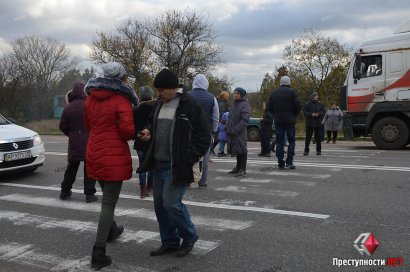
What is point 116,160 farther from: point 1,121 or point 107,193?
point 1,121

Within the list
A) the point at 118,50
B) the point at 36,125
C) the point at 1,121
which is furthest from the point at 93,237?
the point at 118,50

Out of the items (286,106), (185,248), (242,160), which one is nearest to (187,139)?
(185,248)

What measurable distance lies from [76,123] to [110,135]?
2.75 m

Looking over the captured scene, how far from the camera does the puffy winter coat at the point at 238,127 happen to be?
836 centimetres

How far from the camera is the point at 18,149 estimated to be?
8602 mm

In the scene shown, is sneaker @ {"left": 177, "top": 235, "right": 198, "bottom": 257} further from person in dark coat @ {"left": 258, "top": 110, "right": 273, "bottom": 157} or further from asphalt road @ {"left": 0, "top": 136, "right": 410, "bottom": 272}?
person in dark coat @ {"left": 258, "top": 110, "right": 273, "bottom": 157}

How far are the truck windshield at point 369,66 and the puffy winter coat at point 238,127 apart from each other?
22.5 ft

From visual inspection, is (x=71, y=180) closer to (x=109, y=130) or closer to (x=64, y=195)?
(x=64, y=195)

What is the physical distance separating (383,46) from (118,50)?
110 ft

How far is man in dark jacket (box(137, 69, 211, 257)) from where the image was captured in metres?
4.02

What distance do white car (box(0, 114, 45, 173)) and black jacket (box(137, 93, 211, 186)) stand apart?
5.42 metres

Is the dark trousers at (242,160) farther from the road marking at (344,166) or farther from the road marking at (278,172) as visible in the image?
the road marking at (344,166)

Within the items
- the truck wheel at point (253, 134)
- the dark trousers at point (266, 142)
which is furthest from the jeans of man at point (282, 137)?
the truck wheel at point (253, 134)

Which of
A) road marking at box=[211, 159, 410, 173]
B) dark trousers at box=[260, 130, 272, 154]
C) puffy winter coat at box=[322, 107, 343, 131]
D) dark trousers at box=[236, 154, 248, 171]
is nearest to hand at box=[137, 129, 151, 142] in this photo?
dark trousers at box=[236, 154, 248, 171]
